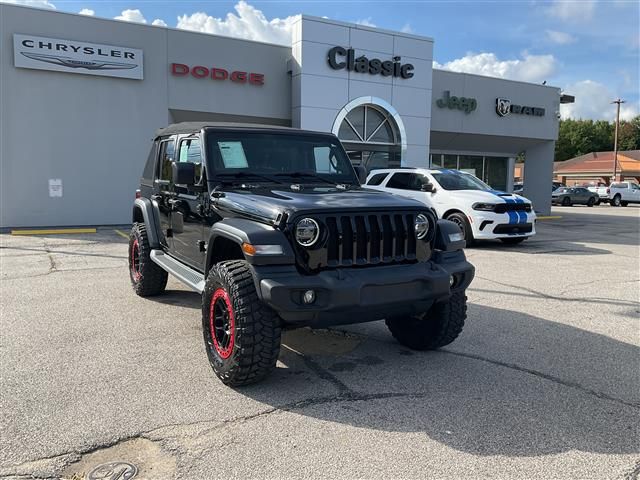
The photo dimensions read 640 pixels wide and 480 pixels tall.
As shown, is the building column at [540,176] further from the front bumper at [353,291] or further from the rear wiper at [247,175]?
the front bumper at [353,291]

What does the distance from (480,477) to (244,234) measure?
2.08 m

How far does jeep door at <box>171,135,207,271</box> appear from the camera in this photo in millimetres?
4773

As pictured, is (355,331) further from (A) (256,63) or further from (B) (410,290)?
(A) (256,63)

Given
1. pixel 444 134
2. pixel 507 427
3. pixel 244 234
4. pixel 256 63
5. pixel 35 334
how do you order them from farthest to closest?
pixel 444 134 < pixel 256 63 < pixel 35 334 < pixel 244 234 < pixel 507 427

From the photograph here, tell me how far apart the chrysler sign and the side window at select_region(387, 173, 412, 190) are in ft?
24.1

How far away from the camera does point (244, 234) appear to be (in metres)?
3.68

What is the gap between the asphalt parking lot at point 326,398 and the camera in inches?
114

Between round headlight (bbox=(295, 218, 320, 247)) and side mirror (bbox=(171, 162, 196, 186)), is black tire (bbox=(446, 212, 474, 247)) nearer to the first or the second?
side mirror (bbox=(171, 162, 196, 186))

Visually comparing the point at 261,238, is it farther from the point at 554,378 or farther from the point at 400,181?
the point at 400,181

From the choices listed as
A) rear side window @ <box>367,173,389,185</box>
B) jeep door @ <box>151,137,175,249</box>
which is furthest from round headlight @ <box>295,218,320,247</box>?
rear side window @ <box>367,173,389,185</box>

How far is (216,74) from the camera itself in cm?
1509

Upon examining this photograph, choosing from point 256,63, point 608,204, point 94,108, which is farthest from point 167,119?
point 608,204

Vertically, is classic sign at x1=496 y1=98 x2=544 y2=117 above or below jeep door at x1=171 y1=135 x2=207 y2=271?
above

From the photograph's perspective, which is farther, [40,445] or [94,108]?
[94,108]
